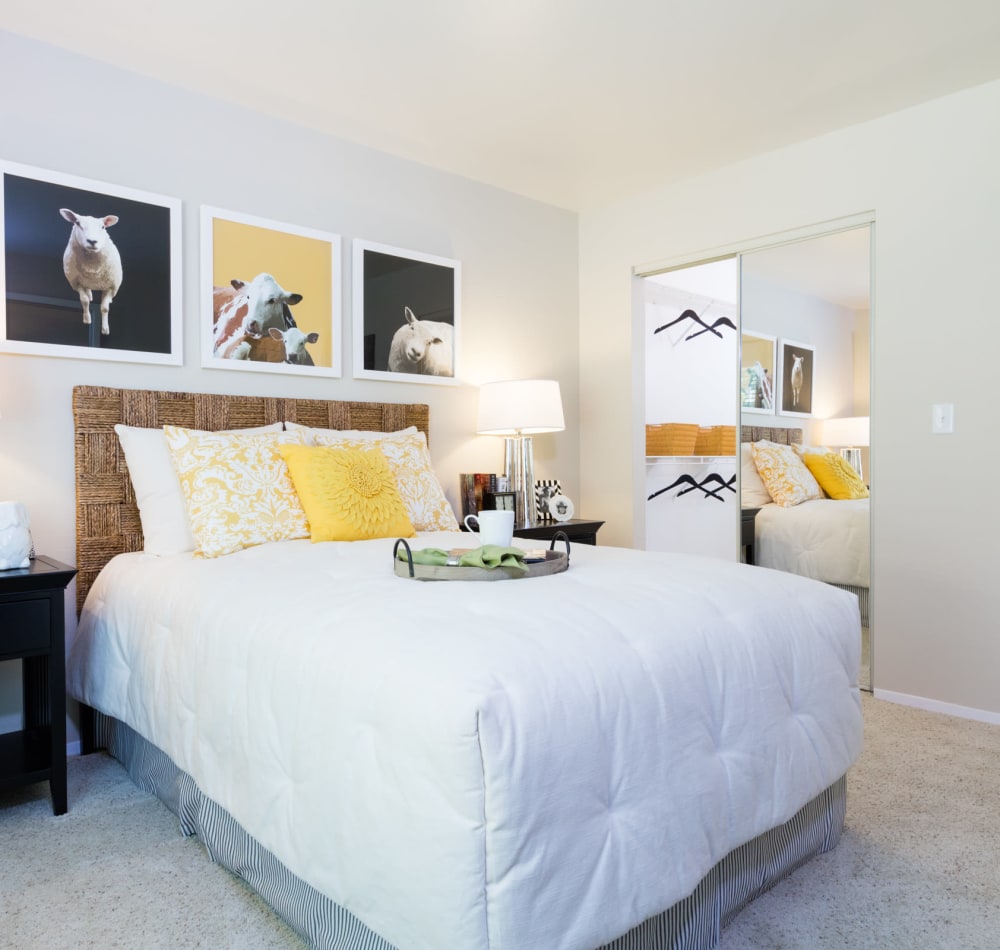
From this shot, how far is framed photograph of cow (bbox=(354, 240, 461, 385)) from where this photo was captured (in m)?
3.48

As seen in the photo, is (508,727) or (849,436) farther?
(849,436)

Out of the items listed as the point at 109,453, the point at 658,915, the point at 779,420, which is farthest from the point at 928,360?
the point at 109,453

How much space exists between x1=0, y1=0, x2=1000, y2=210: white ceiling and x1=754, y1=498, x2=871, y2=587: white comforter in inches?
65.6

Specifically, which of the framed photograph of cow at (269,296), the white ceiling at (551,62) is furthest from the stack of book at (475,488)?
the white ceiling at (551,62)

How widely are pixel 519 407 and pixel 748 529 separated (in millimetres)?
1276

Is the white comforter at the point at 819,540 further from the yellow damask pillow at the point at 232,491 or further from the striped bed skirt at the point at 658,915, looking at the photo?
the yellow damask pillow at the point at 232,491

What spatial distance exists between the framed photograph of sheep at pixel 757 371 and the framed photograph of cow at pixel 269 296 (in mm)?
1943

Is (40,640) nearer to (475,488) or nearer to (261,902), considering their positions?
(261,902)

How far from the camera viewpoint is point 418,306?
368cm

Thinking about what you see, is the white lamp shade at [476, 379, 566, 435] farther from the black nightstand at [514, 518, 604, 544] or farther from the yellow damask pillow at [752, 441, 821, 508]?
the yellow damask pillow at [752, 441, 821, 508]

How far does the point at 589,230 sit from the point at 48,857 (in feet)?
12.5

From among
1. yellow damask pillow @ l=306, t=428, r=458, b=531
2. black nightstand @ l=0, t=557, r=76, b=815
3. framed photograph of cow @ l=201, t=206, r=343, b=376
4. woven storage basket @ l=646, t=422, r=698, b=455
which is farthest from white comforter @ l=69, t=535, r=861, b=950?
woven storage basket @ l=646, t=422, r=698, b=455

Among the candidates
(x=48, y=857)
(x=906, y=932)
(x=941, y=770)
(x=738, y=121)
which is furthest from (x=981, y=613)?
(x=48, y=857)

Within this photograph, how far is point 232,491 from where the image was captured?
99.1 inches
